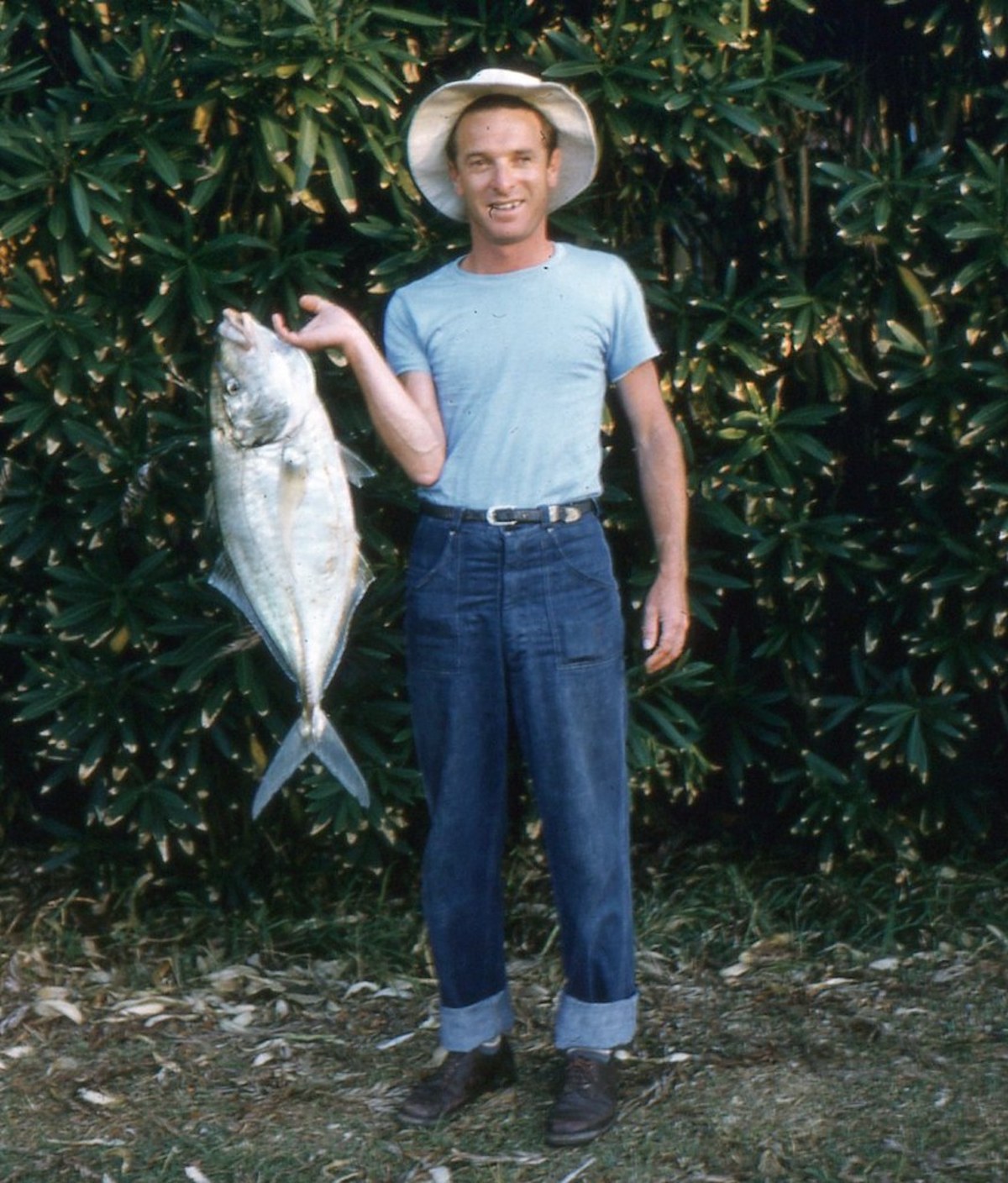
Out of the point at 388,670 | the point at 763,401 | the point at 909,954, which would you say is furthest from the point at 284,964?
the point at 763,401

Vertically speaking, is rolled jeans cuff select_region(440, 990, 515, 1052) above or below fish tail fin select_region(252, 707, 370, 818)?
below

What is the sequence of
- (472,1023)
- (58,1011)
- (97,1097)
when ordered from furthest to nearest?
1. (58,1011)
2. (97,1097)
3. (472,1023)

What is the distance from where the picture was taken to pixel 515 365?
13.2ft

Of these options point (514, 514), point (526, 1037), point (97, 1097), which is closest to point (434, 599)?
point (514, 514)

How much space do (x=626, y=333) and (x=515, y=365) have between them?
29 centimetres

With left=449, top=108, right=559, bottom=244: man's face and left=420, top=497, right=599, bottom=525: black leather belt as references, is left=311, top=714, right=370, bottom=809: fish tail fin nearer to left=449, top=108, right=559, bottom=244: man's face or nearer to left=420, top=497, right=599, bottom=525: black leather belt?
left=420, top=497, right=599, bottom=525: black leather belt

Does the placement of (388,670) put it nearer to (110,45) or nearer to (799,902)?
(799,902)

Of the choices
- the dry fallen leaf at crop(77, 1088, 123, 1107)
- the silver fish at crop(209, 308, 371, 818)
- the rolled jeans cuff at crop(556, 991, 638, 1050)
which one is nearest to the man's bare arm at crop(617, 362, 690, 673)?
the silver fish at crop(209, 308, 371, 818)

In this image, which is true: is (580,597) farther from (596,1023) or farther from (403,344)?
(596,1023)

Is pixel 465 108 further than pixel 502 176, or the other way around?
pixel 465 108

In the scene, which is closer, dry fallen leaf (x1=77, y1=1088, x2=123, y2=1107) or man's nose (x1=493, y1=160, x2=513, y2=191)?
man's nose (x1=493, y1=160, x2=513, y2=191)

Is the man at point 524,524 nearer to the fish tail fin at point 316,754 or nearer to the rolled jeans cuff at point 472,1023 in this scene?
the rolled jeans cuff at point 472,1023

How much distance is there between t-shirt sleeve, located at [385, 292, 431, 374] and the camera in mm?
4105

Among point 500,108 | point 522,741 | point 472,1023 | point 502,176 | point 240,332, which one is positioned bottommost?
point 472,1023
